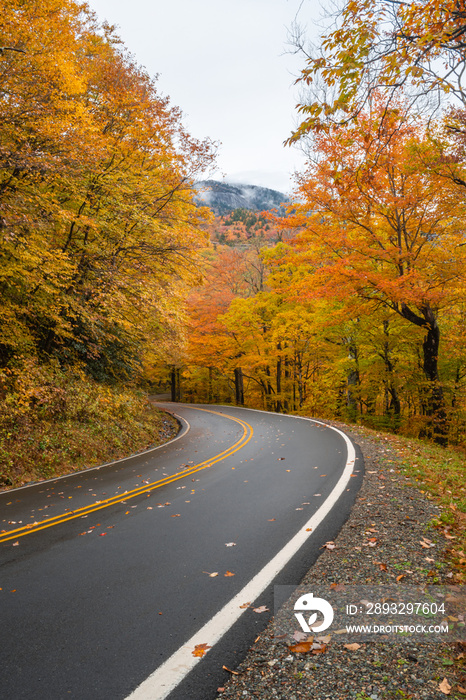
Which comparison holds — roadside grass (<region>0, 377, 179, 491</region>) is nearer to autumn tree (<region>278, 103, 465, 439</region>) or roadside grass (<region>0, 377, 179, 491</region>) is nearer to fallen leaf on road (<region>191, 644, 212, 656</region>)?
fallen leaf on road (<region>191, 644, 212, 656</region>)

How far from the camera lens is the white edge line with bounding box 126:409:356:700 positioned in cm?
252

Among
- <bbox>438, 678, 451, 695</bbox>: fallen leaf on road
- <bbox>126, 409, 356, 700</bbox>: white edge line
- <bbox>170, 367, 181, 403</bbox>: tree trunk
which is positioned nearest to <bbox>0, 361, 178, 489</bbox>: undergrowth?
<bbox>126, 409, 356, 700</bbox>: white edge line

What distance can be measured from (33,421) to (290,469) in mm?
7116

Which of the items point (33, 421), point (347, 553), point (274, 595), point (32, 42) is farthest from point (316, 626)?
point (32, 42)

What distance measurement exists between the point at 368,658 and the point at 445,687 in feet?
1.56

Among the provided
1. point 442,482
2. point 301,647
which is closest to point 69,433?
point 442,482

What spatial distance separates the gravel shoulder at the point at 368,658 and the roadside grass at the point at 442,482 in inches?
4.9

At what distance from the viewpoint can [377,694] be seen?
228 centimetres

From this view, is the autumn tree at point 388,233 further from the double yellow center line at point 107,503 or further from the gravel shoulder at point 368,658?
the gravel shoulder at point 368,658

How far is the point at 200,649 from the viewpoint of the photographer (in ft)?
9.35

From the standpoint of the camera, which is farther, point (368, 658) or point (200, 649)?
point (200, 649)

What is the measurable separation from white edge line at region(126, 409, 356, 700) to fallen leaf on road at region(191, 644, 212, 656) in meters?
0.02

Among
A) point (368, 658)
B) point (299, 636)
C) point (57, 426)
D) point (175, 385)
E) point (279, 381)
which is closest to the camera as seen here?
point (368, 658)

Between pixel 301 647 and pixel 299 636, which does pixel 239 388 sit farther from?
pixel 301 647
